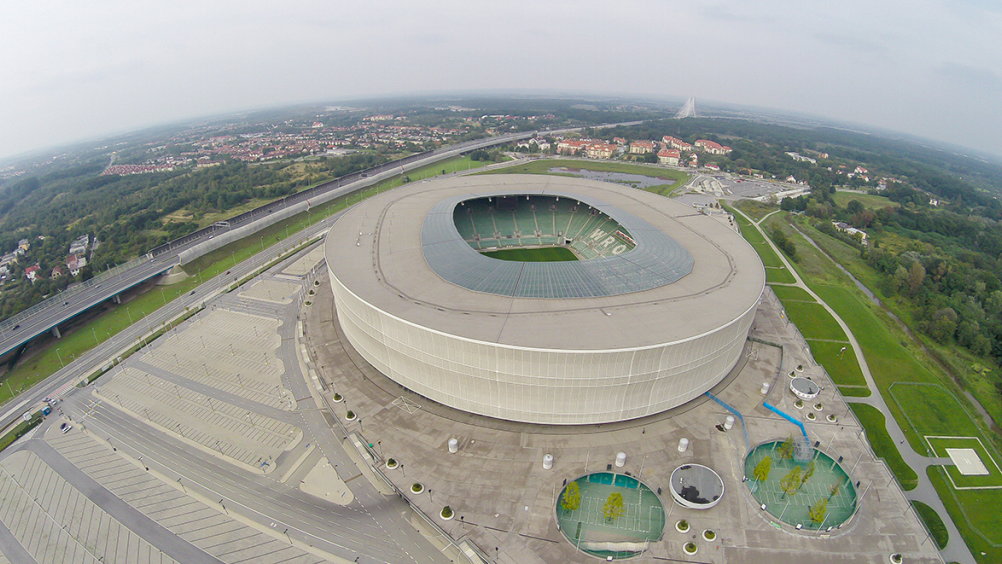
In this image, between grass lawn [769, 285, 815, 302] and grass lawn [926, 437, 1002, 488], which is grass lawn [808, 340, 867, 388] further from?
grass lawn [769, 285, 815, 302]

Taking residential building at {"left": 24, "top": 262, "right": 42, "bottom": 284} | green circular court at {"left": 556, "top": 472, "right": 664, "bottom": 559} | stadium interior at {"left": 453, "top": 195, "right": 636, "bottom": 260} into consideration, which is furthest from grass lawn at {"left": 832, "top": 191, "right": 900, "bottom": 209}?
residential building at {"left": 24, "top": 262, "right": 42, "bottom": 284}

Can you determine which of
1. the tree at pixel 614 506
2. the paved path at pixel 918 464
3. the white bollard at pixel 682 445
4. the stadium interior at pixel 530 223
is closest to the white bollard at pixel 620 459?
the tree at pixel 614 506

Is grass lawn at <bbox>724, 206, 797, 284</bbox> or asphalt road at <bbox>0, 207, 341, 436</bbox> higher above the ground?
grass lawn at <bbox>724, 206, 797, 284</bbox>

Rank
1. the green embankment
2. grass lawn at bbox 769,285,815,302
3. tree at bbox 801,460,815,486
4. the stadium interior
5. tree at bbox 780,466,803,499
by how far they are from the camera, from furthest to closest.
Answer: the stadium interior < grass lawn at bbox 769,285,815,302 < the green embankment < tree at bbox 801,460,815,486 < tree at bbox 780,466,803,499

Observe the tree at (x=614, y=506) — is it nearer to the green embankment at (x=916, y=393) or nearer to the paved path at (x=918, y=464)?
the paved path at (x=918, y=464)

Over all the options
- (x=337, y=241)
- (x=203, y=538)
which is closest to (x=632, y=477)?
(x=203, y=538)

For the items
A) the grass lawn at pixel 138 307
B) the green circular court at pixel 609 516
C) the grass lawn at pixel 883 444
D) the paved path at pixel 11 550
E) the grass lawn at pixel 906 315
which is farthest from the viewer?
the grass lawn at pixel 138 307
